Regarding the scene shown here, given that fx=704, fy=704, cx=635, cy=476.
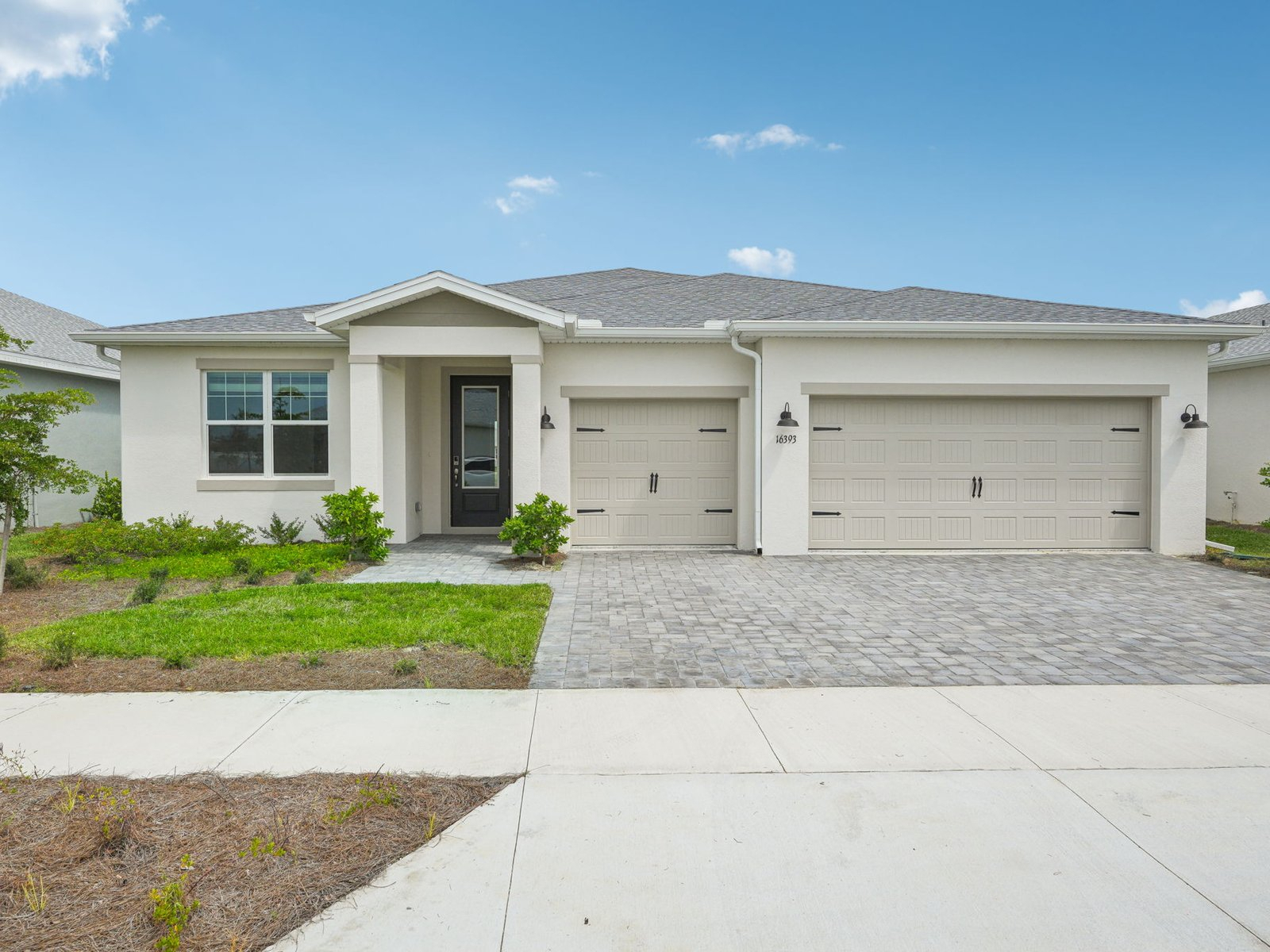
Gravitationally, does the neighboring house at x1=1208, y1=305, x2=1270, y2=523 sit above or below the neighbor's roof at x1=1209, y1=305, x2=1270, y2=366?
below

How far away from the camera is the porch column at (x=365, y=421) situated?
10539 mm

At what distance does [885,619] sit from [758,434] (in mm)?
4507

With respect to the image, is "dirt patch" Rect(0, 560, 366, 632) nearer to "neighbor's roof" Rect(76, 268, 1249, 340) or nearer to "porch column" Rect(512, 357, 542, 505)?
"porch column" Rect(512, 357, 542, 505)

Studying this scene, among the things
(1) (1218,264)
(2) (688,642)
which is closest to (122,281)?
(2) (688,642)

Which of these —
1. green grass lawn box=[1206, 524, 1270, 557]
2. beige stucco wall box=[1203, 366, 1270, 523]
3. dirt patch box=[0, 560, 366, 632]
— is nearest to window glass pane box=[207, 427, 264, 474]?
dirt patch box=[0, 560, 366, 632]

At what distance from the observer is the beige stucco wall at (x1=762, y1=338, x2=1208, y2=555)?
1075 cm

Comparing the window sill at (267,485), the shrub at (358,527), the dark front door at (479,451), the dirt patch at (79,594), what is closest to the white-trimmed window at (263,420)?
the window sill at (267,485)

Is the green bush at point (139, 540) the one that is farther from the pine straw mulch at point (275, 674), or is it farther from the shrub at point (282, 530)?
the pine straw mulch at point (275, 674)

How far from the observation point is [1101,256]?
18469 millimetres

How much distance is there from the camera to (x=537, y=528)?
9.88 metres

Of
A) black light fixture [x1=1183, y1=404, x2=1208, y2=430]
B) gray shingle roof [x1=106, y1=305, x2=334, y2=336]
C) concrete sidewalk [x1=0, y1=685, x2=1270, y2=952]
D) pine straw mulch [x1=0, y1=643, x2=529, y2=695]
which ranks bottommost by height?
concrete sidewalk [x1=0, y1=685, x2=1270, y2=952]

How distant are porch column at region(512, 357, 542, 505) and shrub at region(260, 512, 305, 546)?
3888mm

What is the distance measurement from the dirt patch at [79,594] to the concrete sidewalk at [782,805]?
9.93ft

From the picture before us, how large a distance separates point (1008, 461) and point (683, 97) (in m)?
11.2
